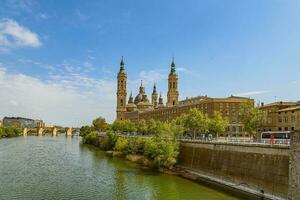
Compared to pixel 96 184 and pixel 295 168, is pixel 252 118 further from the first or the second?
pixel 96 184

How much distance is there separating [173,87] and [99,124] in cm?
4546

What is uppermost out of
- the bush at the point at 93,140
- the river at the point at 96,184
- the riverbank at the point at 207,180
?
the bush at the point at 93,140

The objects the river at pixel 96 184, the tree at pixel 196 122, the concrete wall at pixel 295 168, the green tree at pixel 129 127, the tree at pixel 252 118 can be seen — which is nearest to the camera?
the concrete wall at pixel 295 168

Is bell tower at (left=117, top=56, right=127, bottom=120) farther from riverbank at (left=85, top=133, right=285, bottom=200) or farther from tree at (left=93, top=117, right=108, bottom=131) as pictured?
riverbank at (left=85, top=133, right=285, bottom=200)

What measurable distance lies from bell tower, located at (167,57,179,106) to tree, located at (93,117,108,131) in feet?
124

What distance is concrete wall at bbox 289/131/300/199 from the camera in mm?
34000

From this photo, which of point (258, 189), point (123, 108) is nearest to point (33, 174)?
point (258, 189)

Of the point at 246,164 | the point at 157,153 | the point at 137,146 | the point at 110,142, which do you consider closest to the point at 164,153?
the point at 157,153

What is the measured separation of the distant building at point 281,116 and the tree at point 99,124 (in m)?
105

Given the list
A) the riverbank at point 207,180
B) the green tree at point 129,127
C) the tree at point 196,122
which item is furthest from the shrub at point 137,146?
the green tree at point 129,127

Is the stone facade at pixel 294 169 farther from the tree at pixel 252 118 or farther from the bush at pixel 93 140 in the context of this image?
the bush at pixel 93 140

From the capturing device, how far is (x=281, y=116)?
88.7 m

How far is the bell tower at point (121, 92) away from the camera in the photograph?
194 m

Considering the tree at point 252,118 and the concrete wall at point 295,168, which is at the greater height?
the tree at point 252,118
